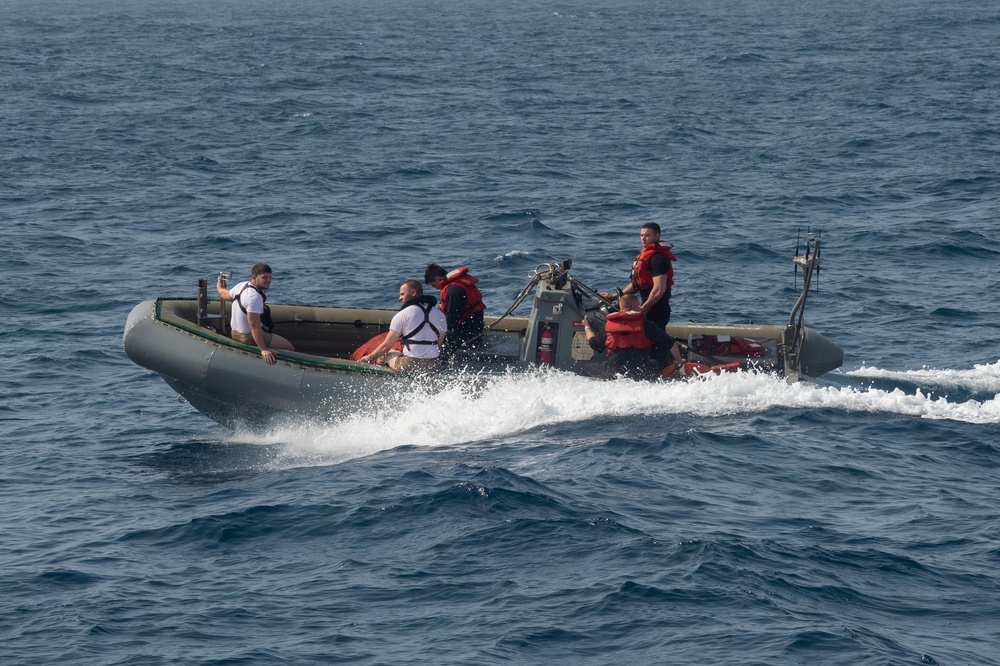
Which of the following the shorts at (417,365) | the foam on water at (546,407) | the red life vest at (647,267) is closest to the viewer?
the foam on water at (546,407)

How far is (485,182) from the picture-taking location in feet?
90.1

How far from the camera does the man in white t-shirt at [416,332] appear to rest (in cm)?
1324

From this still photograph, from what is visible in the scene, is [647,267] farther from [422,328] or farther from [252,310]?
[252,310]

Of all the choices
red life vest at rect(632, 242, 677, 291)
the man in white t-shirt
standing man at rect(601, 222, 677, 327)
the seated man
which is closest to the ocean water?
the seated man

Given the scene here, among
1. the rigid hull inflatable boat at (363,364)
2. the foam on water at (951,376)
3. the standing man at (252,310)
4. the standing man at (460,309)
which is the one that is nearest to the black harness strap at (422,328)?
the rigid hull inflatable boat at (363,364)

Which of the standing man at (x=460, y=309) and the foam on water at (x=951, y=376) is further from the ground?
the standing man at (x=460, y=309)

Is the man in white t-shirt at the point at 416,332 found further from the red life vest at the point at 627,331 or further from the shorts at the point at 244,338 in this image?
the red life vest at the point at 627,331

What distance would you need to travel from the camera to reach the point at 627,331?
13.4 meters

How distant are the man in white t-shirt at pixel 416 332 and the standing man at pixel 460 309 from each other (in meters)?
0.30

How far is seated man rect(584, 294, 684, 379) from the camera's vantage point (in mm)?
13359

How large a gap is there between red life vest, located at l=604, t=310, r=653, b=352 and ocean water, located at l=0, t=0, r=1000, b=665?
455 millimetres

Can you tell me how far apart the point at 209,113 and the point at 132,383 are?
21313 mm

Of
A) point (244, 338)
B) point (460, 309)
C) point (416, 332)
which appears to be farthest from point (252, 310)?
point (460, 309)

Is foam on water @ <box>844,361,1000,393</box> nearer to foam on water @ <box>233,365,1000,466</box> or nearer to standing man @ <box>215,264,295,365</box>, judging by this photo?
foam on water @ <box>233,365,1000,466</box>
